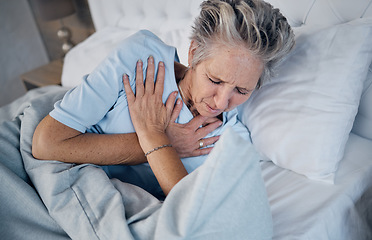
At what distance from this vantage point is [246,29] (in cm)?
81

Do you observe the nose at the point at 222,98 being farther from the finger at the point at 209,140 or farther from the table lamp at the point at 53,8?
the table lamp at the point at 53,8

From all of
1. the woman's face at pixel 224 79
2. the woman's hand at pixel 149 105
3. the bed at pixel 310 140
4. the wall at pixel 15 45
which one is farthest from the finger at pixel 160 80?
the wall at pixel 15 45

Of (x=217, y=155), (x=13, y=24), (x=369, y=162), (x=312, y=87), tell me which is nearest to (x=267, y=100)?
(x=312, y=87)

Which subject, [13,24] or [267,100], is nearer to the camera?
[267,100]

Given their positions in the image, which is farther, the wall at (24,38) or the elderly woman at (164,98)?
the wall at (24,38)

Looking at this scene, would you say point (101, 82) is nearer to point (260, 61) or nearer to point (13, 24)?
point (260, 61)

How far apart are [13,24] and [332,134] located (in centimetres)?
303

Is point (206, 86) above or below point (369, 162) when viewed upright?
above

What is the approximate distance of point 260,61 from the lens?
85cm

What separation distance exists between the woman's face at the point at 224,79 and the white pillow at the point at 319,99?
0.16 meters

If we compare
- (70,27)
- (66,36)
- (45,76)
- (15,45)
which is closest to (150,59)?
(45,76)

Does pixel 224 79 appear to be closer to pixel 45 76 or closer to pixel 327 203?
pixel 327 203

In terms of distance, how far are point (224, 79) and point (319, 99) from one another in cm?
32

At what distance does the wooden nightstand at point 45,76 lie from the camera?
2.19 m
